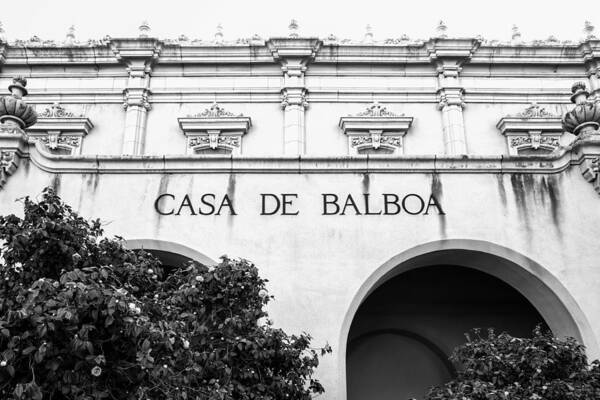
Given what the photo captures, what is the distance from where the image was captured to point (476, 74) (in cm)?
2248

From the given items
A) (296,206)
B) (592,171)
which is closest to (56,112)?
(296,206)

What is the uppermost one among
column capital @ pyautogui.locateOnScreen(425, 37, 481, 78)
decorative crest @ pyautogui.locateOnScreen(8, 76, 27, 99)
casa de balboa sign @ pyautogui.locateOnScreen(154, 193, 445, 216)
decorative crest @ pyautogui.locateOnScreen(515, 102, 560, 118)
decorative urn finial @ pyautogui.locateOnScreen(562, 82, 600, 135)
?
column capital @ pyautogui.locateOnScreen(425, 37, 481, 78)

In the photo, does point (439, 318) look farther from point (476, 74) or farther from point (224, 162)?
point (476, 74)

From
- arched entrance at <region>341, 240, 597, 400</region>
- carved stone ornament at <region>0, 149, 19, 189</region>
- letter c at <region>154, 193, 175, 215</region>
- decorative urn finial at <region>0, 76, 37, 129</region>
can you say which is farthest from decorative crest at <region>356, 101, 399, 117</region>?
carved stone ornament at <region>0, 149, 19, 189</region>

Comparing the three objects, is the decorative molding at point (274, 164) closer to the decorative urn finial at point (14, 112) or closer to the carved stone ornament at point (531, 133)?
the decorative urn finial at point (14, 112)

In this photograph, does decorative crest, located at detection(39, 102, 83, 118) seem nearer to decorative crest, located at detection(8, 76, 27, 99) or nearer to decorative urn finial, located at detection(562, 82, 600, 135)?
decorative crest, located at detection(8, 76, 27, 99)

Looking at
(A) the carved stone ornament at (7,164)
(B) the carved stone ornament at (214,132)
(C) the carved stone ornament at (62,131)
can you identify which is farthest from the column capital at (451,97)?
(A) the carved stone ornament at (7,164)

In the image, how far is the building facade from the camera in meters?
11.0

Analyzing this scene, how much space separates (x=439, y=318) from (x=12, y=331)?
407 inches

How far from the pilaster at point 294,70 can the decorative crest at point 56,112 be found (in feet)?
22.6

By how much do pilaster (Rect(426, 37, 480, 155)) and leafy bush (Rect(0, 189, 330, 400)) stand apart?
14.4 meters

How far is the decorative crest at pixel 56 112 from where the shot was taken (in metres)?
21.9

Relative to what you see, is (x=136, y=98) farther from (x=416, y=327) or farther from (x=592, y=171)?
(x=592, y=171)

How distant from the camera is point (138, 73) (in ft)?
72.8
